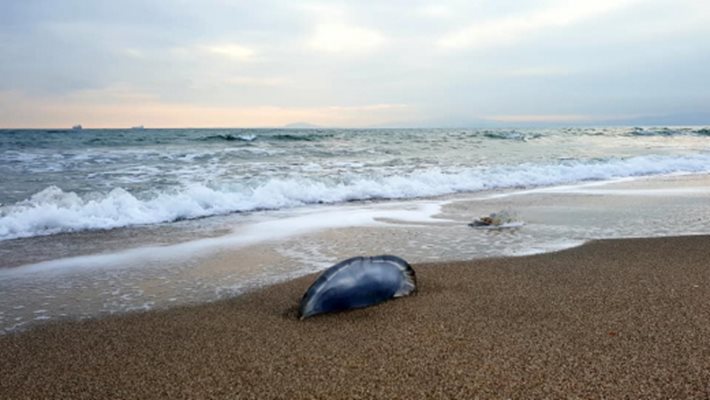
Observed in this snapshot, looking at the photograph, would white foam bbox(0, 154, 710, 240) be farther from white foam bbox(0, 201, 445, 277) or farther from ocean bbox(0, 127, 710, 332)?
white foam bbox(0, 201, 445, 277)

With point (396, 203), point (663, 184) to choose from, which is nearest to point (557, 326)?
point (396, 203)

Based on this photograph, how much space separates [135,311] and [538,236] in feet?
15.1

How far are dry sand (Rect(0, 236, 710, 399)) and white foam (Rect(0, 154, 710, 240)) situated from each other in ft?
15.3

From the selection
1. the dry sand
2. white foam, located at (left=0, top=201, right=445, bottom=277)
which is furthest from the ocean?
the dry sand

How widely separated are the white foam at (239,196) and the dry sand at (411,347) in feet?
15.3

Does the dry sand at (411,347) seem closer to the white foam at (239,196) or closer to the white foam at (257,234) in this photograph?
A: the white foam at (257,234)

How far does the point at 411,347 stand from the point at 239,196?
7528mm

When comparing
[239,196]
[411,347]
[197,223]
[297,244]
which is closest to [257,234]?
[297,244]

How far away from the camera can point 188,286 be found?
176 inches

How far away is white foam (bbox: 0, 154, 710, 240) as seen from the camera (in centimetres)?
765

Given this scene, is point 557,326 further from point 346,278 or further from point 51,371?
point 51,371

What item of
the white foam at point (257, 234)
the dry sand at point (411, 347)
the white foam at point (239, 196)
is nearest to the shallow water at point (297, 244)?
the white foam at point (257, 234)

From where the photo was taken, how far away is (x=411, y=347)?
116 inches

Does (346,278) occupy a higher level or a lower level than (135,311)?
higher
